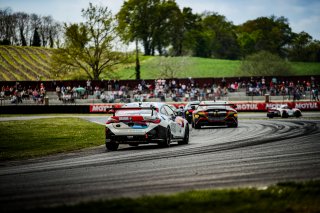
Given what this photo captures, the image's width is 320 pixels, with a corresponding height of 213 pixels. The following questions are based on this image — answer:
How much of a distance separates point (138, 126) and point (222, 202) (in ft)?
28.3

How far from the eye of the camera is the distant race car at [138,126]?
1470 cm

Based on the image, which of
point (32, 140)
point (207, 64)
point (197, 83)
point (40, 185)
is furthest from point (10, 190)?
point (207, 64)

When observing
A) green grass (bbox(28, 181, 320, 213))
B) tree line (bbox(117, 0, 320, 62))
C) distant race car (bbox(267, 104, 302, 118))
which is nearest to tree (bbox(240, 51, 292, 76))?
tree line (bbox(117, 0, 320, 62))

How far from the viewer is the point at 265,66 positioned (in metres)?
76.8

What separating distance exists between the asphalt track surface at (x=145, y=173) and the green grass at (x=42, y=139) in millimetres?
2502

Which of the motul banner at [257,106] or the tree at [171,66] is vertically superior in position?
the tree at [171,66]

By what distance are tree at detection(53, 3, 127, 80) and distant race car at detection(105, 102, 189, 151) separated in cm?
5376

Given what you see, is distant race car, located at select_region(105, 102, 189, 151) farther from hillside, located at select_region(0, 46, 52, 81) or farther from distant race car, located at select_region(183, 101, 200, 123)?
hillside, located at select_region(0, 46, 52, 81)

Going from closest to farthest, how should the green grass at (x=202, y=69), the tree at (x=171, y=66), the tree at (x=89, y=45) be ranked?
the tree at (x=89, y=45), the tree at (x=171, y=66), the green grass at (x=202, y=69)

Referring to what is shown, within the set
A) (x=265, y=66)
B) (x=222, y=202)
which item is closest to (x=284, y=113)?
(x=222, y=202)

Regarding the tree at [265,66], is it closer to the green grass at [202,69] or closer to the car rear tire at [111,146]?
the green grass at [202,69]

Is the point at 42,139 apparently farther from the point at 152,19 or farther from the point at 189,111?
the point at 152,19

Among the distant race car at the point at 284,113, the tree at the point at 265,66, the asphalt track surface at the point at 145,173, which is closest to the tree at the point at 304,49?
the tree at the point at 265,66

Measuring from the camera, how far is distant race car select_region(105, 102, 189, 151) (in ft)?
48.2
